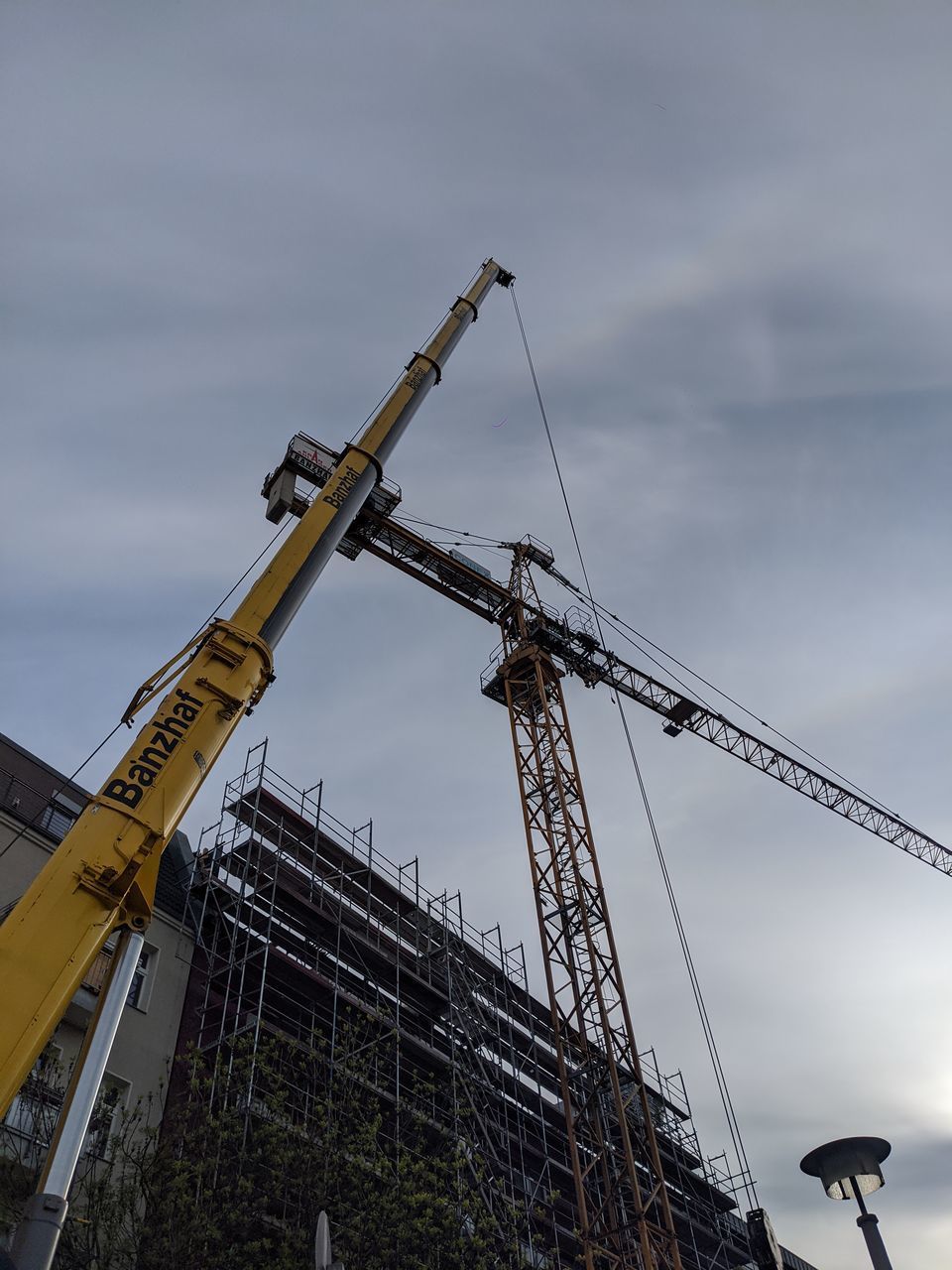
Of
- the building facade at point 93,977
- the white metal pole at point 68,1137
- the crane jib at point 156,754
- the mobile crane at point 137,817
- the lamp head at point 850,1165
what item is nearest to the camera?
the white metal pole at point 68,1137

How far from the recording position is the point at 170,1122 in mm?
19156

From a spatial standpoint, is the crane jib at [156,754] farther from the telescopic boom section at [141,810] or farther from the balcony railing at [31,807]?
the balcony railing at [31,807]

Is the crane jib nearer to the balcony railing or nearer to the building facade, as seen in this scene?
the building facade

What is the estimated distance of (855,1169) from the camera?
934 cm

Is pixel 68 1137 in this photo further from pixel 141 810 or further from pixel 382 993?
pixel 382 993

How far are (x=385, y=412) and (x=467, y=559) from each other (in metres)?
18.4

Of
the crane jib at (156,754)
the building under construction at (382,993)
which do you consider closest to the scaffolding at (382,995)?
the building under construction at (382,993)

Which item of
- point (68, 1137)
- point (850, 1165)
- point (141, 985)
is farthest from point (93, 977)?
point (850, 1165)

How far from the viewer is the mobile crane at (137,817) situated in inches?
400

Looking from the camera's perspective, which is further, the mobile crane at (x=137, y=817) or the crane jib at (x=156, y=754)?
the crane jib at (x=156, y=754)

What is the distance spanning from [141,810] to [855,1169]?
27.5ft

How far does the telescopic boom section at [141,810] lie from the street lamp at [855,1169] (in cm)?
749

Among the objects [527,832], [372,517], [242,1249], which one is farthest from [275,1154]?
[372,517]

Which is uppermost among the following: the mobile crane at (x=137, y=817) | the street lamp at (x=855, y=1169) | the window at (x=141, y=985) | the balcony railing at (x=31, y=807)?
the balcony railing at (x=31, y=807)
